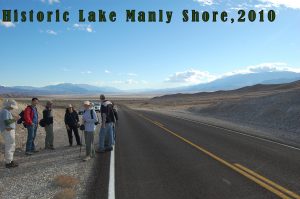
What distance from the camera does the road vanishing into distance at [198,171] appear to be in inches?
323

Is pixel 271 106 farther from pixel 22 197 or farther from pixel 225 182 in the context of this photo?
pixel 22 197

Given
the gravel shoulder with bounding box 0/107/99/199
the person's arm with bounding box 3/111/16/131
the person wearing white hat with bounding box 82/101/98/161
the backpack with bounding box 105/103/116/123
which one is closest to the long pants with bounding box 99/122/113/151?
the backpack with bounding box 105/103/116/123

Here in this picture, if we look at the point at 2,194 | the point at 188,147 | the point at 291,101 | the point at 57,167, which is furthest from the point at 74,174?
the point at 291,101

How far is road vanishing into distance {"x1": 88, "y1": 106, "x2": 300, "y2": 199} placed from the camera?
323 inches

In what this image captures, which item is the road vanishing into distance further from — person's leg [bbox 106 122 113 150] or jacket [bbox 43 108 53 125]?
jacket [bbox 43 108 53 125]

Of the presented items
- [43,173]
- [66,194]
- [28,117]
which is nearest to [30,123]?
[28,117]

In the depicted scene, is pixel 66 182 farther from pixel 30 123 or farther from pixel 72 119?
pixel 72 119

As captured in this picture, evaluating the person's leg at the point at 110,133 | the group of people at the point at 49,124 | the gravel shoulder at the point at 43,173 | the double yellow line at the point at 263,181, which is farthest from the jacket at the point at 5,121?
the double yellow line at the point at 263,181

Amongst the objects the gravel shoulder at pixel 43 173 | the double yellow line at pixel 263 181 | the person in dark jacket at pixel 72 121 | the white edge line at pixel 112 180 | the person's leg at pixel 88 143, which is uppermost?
the person in dark jacket at pixel 72 121

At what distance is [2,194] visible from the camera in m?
8.66

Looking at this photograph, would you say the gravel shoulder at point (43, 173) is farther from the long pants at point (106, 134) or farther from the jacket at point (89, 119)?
the jacket at point (89, 119)

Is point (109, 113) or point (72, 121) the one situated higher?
point (109, 113)

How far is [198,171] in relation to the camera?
1033 cm

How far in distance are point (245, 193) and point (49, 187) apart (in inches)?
176
